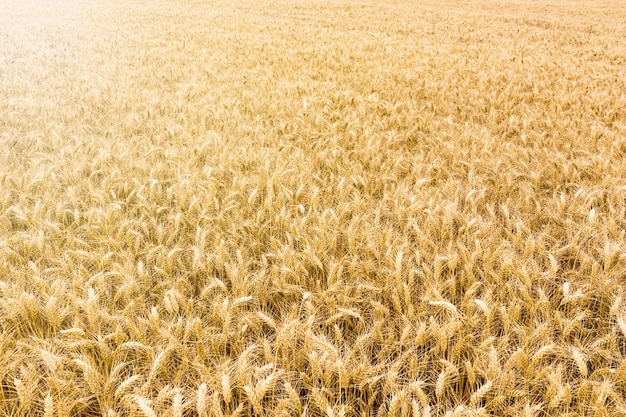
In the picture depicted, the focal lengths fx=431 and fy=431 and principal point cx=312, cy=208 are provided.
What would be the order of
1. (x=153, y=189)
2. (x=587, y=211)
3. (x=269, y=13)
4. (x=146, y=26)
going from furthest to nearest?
(x=269, y=13), (x=146, y=26), (x=153, y=189), (x=587, y=211)

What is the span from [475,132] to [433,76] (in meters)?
2.86

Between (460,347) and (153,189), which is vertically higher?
(153,189)

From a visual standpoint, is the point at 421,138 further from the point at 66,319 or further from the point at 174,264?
the point at 66,319

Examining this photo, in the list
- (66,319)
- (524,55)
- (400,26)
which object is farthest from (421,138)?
(400,26)

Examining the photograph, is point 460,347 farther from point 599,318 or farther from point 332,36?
point 332,36

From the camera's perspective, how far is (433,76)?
22.2 ft

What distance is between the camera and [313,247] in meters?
2.44

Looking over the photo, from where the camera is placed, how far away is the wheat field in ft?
5.37

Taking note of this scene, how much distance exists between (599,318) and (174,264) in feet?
7.00

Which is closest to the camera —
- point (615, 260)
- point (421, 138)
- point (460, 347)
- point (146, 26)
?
point (460, 347)

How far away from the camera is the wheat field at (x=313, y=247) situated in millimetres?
1637

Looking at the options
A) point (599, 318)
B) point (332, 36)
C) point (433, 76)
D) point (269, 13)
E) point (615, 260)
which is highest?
point (269, 13)

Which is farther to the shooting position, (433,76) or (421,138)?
(433,76)

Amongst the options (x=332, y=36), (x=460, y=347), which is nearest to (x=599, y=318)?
(x=460, y=347)
